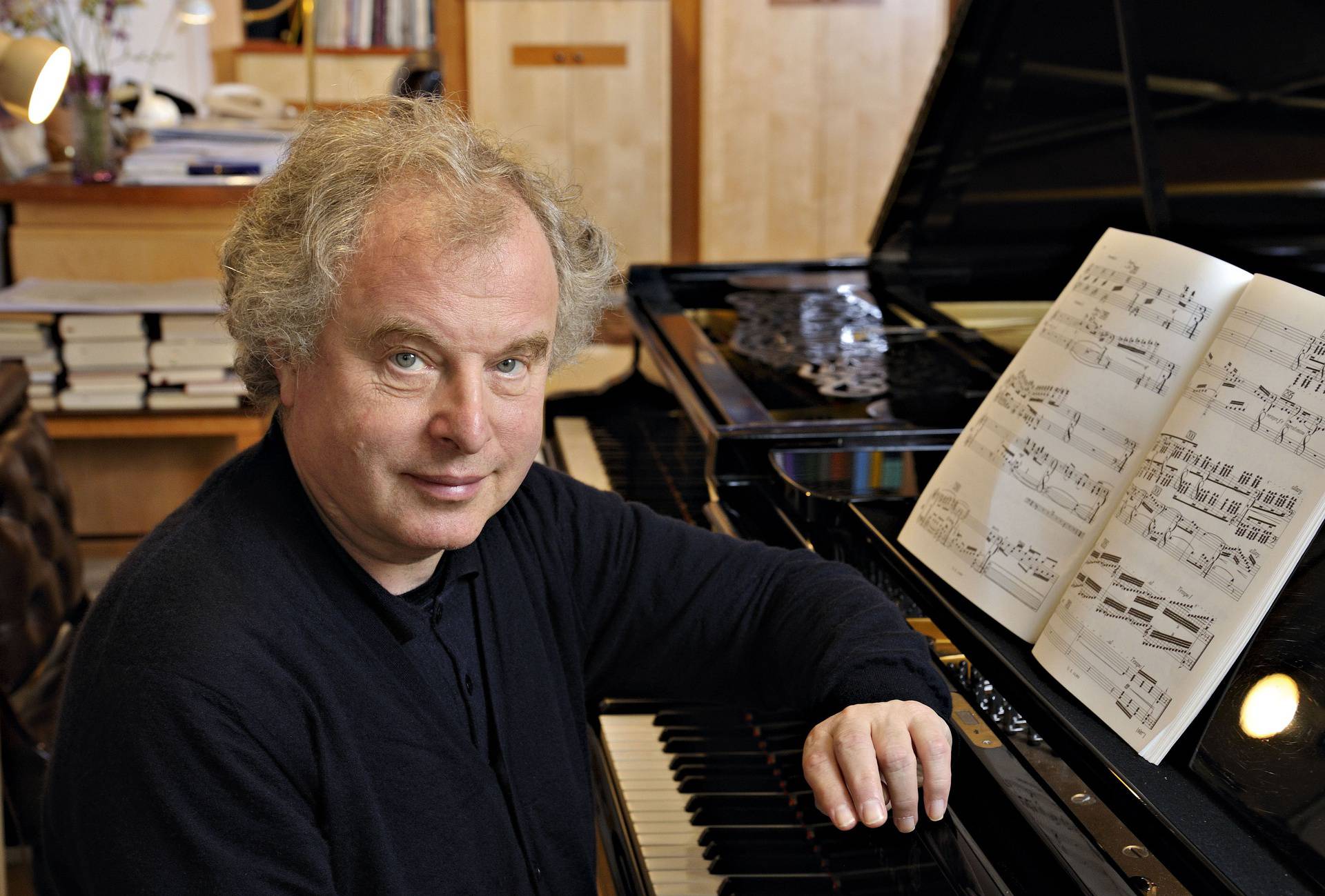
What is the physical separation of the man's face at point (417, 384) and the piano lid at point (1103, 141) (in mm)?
817

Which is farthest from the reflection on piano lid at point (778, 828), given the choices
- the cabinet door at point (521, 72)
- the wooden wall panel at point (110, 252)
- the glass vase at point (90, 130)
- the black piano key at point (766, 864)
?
the cabinet door at point (521, 72)

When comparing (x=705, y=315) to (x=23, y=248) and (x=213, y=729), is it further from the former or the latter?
(x=23, y=248)

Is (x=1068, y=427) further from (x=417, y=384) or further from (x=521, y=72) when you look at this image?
(x=521, y=72)

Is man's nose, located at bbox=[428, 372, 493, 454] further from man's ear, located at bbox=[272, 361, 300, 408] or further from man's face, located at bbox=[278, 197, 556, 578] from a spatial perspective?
man's ear, located at bbox=[272, 361, 300, 408]

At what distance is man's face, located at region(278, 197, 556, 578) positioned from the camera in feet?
3.62

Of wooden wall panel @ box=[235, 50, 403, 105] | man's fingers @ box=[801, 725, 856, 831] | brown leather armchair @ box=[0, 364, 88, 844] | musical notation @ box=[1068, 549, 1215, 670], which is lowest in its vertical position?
brown leather armchair @ box=[0, 364, 88, 844]

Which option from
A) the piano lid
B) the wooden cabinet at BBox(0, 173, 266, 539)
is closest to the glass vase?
the wooden cabinet at BBox(0, 173, 266, 539)

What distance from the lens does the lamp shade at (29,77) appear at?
4.48 ft

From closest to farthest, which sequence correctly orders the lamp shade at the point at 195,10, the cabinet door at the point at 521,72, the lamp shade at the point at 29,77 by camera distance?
the lamp shade at the point at 29,77, the lamp shade at the point at 195,10, the cabinet door at the point at 521,72

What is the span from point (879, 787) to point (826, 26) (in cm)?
530

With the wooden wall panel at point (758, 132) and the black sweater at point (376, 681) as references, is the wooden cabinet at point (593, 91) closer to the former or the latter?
the wooden wall panel at point (758, 132)

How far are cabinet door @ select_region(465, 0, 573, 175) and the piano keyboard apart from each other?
4605mm

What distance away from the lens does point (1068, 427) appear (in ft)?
4.04

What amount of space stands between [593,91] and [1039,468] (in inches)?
198
